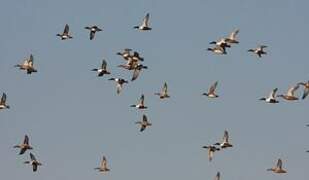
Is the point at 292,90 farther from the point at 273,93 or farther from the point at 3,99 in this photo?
the point at 3,99

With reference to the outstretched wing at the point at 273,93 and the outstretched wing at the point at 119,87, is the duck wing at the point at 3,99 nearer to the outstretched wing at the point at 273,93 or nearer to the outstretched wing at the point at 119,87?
the outstretched wing at the point at 119,87

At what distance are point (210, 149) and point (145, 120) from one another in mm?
7424

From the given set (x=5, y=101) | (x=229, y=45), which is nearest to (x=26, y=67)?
(x=5, y=101)

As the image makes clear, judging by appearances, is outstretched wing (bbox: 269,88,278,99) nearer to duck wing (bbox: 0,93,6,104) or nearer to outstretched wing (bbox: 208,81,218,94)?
outstretched wing (bbox: 208,81,218,94)

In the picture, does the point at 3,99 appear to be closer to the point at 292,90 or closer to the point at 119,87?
the point at 119,87

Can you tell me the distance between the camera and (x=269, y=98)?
109 m

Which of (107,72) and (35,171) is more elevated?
(107,72)

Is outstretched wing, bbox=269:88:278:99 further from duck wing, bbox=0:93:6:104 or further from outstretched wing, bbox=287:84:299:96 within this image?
duck wing, bbox=0:93:6:104

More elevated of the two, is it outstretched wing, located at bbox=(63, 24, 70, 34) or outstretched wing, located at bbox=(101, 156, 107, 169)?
outstretched wing, located at bbox=(63, 24, 70, 34)

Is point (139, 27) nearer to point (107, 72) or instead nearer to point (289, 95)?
point (107, 72)

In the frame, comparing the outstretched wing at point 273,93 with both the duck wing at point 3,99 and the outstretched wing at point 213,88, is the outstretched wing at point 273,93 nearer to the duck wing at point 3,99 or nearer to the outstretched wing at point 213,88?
the outstretched wing at point 213,88

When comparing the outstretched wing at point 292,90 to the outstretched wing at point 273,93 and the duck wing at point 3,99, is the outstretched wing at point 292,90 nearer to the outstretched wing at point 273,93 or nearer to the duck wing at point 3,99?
the outstretched wing at point 273,93

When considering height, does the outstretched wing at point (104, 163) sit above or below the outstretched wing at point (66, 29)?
below

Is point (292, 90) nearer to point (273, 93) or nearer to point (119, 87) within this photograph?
point (273, 93)
